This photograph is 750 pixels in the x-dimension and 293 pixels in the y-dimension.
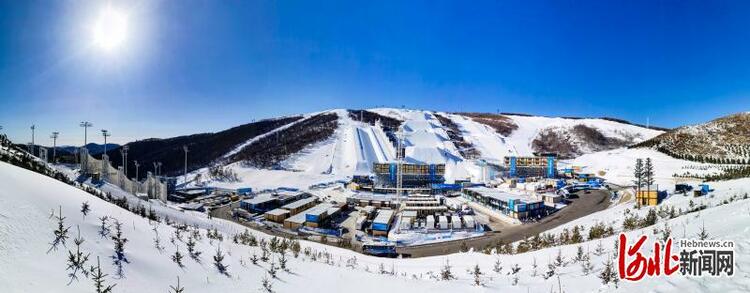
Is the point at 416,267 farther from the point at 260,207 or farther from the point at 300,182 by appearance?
the point at 300,182

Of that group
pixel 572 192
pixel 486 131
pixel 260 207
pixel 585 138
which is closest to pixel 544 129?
pixel 585 138

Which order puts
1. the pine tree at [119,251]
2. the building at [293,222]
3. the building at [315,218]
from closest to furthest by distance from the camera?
1. the pine tree at [119,251]
2. the building at [315,218]
3. the building at [293,222]

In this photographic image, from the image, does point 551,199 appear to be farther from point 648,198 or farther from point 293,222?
point 293,222

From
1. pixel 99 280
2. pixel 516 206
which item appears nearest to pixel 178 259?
pixel 99 280

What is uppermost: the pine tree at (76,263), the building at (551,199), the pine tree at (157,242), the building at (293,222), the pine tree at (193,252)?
the pine tree at (76,263)

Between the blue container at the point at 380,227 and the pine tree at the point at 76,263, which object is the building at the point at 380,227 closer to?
the blue container at the point at 380,227

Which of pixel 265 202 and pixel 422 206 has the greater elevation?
pixel 265 202

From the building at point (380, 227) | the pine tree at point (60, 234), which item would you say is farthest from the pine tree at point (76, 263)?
the building at point (380, 227)
